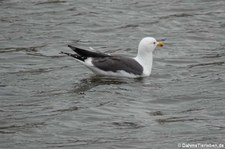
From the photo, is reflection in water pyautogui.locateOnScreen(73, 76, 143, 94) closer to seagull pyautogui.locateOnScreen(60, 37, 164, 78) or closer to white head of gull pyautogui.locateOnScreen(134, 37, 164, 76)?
seagull pyautogui.locateOnScreen(60, 37, 164, 78)

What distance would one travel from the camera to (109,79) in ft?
46.2

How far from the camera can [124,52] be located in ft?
52.6

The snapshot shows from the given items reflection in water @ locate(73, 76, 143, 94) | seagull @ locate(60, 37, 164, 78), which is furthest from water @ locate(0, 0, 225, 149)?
seagull @ locate(60, 37, 164, 78)

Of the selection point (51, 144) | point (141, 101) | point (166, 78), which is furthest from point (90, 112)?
point (166, 78)

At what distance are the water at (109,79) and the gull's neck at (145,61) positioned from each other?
18cm

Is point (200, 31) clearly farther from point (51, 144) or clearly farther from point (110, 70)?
point (51, 144)

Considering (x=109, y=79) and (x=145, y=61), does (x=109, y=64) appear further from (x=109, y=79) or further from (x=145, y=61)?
(x=145, y=61)

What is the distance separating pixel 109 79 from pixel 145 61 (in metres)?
0.88

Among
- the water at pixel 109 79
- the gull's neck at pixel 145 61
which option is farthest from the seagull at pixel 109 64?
the water at pixel 109 79

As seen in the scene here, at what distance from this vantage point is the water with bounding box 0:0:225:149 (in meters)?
10.3

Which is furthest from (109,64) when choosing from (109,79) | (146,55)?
(146,55)

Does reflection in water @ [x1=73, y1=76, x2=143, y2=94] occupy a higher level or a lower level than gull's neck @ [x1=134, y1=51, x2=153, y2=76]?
lower

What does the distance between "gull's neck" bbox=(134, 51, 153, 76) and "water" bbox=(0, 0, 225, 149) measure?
0.18 metres

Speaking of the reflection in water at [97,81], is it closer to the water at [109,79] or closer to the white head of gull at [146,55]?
the water at [109,79]
